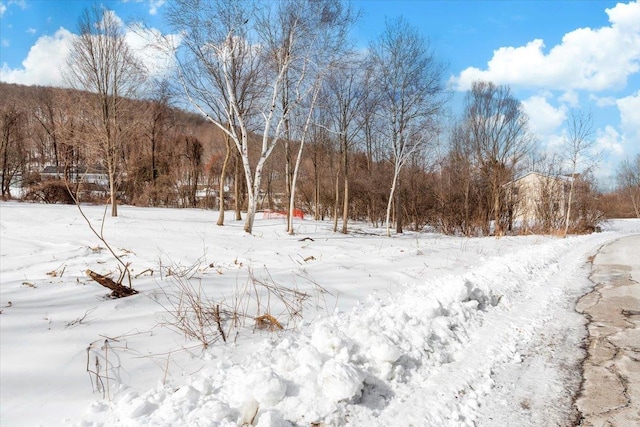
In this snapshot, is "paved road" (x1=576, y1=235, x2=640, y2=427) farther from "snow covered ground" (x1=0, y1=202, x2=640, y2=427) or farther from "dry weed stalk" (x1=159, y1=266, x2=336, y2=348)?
"dry weed stalk" (x1=159, y1=266, x2=336, y2=348)

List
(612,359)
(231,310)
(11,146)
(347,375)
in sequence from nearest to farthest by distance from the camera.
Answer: (347,375)
(612,359)
(231,310)
(11,146)

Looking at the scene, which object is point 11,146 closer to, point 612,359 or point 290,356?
point 290,356

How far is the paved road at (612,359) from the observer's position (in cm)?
245

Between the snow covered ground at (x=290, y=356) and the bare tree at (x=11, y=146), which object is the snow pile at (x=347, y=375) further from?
the bare tree at (x=11, y=146)

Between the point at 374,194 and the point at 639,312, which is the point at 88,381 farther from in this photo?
the point at 374,194

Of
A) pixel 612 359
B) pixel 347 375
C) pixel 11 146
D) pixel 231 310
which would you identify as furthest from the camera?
pixel 11 146


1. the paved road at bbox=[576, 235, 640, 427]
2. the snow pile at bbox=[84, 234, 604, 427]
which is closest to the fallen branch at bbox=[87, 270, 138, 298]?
the snow pile at bbox=[84, 234, 604, 427]

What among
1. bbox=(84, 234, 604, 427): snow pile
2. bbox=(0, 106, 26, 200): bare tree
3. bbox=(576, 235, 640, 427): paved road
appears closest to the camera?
bbox=(84, 234, 604, 427): snow pile

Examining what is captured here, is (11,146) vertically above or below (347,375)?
above

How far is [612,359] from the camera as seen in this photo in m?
3.33

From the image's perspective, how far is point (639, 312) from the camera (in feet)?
16.0

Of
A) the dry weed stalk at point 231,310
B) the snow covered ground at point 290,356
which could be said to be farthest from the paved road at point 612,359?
the dry weed stalk at point 231,310

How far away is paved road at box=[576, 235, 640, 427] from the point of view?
245 centimetres

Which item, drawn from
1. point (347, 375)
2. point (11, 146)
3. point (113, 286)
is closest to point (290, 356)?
point (347, 375)
